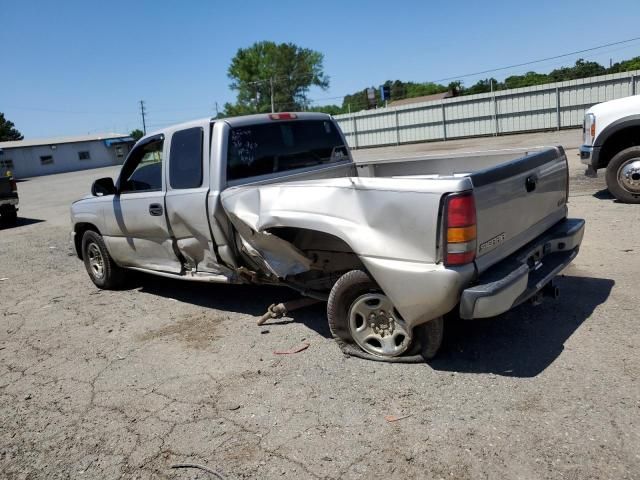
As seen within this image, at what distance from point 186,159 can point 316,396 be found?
2597mm

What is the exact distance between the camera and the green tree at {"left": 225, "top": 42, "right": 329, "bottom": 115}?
241 feet

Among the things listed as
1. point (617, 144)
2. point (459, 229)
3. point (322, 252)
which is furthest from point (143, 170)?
point (617, 144)

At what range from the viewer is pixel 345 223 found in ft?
11.9

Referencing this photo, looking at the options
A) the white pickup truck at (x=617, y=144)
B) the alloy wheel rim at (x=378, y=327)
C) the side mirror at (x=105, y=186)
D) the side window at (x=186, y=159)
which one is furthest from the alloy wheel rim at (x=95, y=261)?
the white pickup truck at (x=617, y=144)

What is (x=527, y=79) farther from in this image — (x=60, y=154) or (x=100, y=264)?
(x=100, y=264)

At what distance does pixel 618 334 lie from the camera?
3.94 metres

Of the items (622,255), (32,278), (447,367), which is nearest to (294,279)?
(447,367)

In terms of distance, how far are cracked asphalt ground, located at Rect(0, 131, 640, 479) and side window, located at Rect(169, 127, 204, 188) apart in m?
1.39

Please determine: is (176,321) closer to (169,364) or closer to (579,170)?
(169,364)

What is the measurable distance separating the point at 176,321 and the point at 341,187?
8.66 ft

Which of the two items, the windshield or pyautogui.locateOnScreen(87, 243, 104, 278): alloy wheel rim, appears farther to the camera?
pyautogui.locateOnScreen(87, 243, 104, 278): alloy wheel rim

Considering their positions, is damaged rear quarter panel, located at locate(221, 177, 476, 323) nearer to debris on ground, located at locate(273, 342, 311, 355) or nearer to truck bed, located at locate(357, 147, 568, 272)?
truck bed, located at locate(357, 147, 568, 272)

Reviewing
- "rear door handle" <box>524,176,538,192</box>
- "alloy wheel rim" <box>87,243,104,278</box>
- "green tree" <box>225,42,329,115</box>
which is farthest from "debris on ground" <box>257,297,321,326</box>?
"green tree" <box>225,42,329,115</box>

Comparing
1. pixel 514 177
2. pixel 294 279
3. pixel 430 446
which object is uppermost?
pixel 514 177
